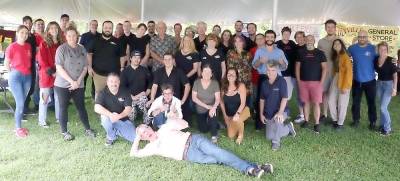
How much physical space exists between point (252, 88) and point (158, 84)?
4.55ft

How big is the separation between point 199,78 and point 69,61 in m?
1.62

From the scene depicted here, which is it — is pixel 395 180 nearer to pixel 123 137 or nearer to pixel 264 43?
pixel 264 43

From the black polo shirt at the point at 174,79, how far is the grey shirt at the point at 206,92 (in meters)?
0.19

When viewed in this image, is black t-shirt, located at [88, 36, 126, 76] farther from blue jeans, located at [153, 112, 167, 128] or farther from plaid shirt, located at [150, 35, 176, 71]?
blue jeans, located at [153, 112, 167, 128]

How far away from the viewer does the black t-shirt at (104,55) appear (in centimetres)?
543

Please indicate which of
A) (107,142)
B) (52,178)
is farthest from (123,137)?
(52,178)

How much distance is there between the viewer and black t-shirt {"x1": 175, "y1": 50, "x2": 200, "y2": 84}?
5297 millimetres

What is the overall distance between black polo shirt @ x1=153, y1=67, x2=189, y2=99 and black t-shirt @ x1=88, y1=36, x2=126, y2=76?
756 mm

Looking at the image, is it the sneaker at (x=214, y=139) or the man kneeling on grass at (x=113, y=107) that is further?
the sneaker at (x=214, y=139)

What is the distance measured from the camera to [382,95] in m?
5.27

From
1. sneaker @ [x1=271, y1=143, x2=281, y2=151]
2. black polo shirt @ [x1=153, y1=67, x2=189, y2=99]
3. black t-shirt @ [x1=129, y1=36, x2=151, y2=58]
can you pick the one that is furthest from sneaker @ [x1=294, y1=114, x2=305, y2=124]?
black t-shirt @ [x1=129, y1=36, x2=151, y2=58]

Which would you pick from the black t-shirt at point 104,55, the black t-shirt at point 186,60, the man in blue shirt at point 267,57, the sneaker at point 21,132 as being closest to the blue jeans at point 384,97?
the man in blue shirt at point 267,57

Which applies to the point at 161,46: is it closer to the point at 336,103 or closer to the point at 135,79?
the point at 135,79

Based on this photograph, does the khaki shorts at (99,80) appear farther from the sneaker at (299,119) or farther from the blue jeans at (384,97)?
the blue jeans at (384,97)
